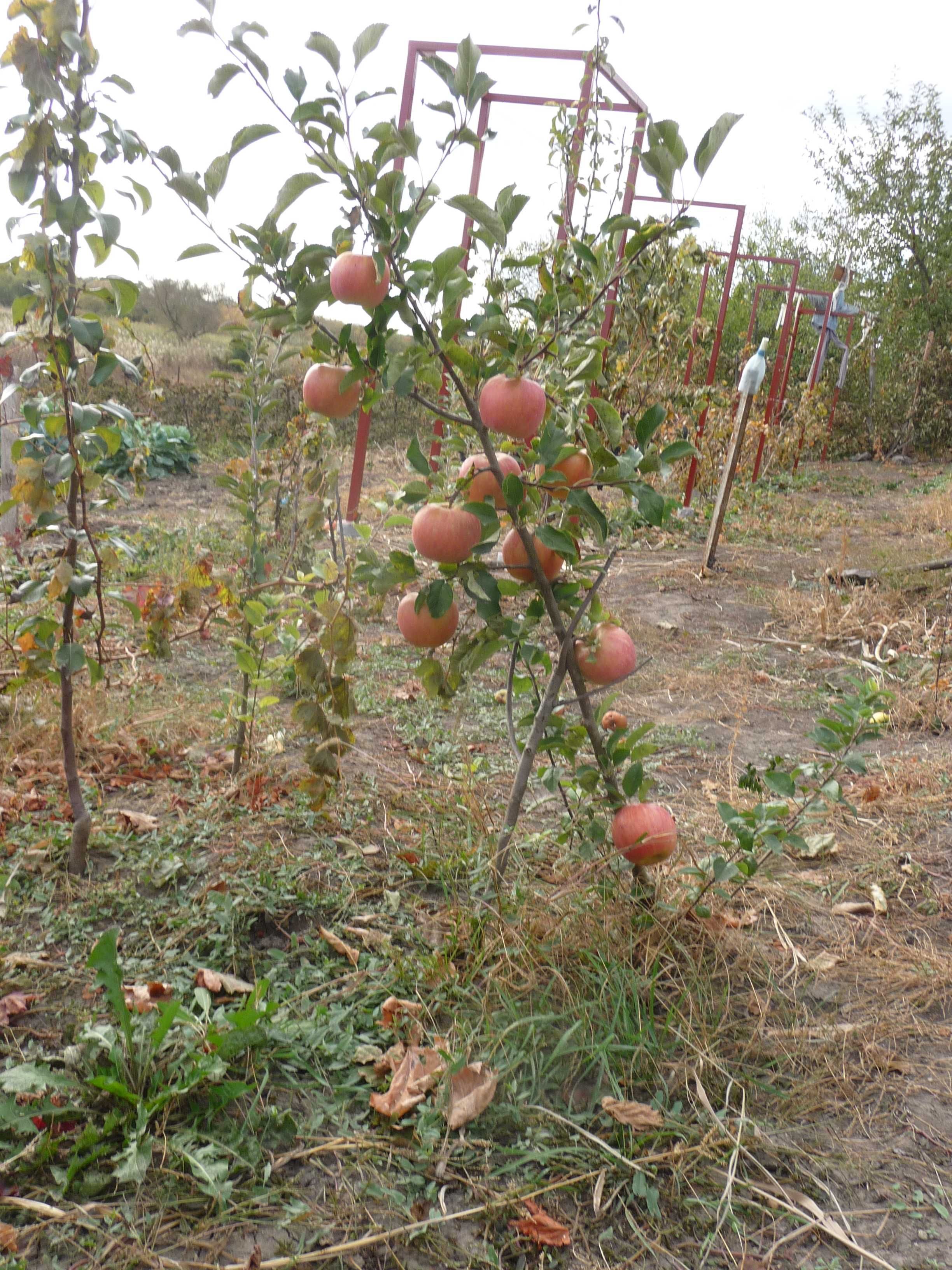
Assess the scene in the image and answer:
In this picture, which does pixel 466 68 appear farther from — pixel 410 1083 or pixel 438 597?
pixel 410 1083

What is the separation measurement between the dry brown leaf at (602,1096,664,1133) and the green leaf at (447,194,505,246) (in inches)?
60.0

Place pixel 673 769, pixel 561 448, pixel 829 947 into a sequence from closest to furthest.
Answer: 1. pixel 561 448
2. pixel 829 947
3. pixel 673 769

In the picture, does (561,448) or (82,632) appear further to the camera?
(82,632)

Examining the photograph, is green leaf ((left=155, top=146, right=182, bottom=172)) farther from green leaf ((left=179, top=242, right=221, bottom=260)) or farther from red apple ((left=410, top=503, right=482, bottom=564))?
red apple ((left=410, top=503, right=482, bottom=564))

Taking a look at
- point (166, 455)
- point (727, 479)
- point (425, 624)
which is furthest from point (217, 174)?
point (166, 455)

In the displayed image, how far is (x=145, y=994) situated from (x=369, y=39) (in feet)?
5.60

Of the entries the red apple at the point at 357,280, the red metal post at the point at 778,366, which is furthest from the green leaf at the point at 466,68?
the red metal post at the point at 778,366

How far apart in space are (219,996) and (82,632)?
2434mm

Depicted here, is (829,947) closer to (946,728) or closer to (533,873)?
(533,873)

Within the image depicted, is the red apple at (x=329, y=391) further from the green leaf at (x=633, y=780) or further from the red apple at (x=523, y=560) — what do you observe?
the green leaf at (x=633, y=780)

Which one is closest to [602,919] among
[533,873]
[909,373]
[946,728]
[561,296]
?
[533,873]

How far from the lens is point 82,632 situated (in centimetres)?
396

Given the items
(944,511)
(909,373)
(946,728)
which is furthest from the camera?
(909,373)

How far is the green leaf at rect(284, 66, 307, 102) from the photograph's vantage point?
4.86 ft
